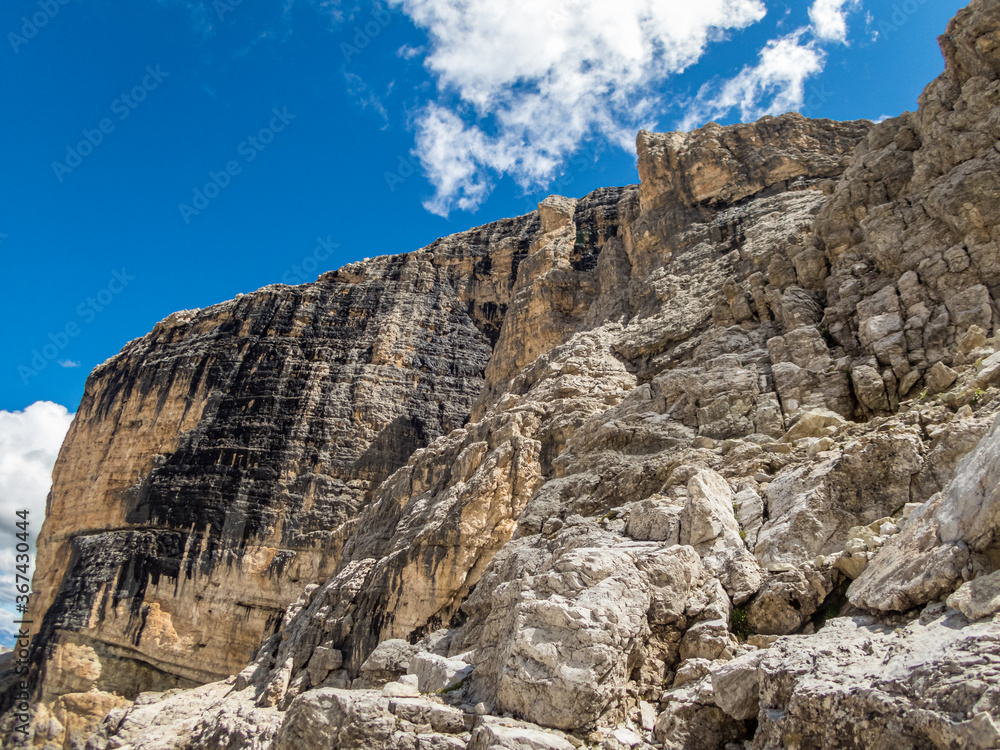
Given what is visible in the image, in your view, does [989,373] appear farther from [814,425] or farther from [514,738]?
[514,738]

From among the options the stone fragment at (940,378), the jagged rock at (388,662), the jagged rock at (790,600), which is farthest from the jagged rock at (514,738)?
the stone fragment at (940,378)

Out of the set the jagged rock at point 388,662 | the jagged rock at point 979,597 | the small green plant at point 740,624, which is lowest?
the jagged rock at point 388,662

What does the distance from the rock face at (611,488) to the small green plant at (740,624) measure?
4 cm

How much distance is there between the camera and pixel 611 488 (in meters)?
17.1

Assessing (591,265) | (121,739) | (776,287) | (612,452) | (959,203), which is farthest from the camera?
(591,265)

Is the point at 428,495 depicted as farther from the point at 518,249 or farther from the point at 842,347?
the point at 518,249

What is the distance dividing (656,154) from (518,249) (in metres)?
20.8

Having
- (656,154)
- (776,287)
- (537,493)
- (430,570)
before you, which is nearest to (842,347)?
(776,287)

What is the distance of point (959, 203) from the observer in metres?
17.3

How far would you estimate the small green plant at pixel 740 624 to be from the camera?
32.7 ft

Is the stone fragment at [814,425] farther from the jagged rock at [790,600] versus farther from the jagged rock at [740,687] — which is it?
the jagged rock at [740,687]

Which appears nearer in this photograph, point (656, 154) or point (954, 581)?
point (954, 581)

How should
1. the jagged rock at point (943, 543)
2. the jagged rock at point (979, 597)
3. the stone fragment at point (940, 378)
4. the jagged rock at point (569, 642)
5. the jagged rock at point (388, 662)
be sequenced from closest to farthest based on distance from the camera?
the jagged rock at point (979, 597) < the jagged rock at point (943, 543) < the jagged rock at point (569, 642) < the stone fragment at point (940, 378) < the jagged rock at point (388, 662)

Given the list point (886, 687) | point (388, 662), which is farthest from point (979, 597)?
point (388, 662)
